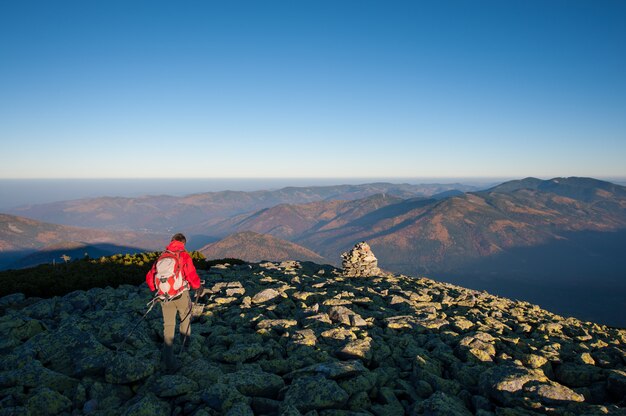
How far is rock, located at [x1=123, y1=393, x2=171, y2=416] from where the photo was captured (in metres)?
7.14

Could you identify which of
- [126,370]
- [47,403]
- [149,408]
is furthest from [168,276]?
[47,403]

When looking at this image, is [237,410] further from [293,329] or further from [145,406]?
[293,329]

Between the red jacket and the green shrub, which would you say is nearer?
the red jacket

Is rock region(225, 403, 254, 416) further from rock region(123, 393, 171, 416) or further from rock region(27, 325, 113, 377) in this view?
rock region(27, 325, 113, 377)

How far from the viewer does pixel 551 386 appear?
28.2 ft

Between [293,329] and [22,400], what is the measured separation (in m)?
7.60

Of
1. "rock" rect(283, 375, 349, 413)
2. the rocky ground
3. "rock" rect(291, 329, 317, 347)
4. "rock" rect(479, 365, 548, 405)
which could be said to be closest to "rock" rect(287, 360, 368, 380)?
the rocky ground

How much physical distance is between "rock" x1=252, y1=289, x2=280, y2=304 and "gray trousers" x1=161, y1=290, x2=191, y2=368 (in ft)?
19.8

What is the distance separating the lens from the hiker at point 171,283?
9.55 meters

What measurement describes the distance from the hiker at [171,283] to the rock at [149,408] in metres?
1.94

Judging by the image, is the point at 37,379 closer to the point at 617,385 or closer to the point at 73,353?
the point at 73,353

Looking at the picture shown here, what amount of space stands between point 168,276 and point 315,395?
505 cm

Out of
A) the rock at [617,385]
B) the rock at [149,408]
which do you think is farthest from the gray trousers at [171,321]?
the rock at [617,385]

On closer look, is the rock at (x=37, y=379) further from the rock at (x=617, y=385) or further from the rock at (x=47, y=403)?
the rock at (x=617, y=385)
